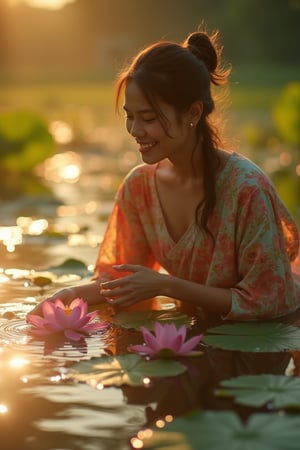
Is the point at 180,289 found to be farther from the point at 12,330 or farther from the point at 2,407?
the point at 2,407

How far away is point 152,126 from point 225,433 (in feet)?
3.80

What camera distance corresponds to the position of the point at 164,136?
2.93 metres

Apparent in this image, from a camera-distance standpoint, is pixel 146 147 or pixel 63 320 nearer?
pixel 63 320

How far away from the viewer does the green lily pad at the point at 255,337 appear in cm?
271

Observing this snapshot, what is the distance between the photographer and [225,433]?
2010 millimetres

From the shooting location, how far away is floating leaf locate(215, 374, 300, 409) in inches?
86.9

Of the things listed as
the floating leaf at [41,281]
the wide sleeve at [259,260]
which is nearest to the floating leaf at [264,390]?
the wide sleeve at [259,260]

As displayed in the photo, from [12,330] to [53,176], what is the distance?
A: 425cm

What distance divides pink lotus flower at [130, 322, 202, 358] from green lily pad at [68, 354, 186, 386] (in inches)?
1.0

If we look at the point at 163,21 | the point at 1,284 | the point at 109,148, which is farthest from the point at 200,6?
the point at 1,284

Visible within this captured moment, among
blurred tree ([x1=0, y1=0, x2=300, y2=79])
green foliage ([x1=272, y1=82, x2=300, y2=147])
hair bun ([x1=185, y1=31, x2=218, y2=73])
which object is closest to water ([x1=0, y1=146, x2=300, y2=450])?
hair bun ([x1=185, y1=31, x2=218, y2=73])

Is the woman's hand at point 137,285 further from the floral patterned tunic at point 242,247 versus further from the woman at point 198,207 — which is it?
the floral patterned tunic at point 242,247

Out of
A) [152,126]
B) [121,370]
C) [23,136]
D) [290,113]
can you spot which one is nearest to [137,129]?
[152,126]

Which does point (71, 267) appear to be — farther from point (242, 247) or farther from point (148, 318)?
point (242, 247)
